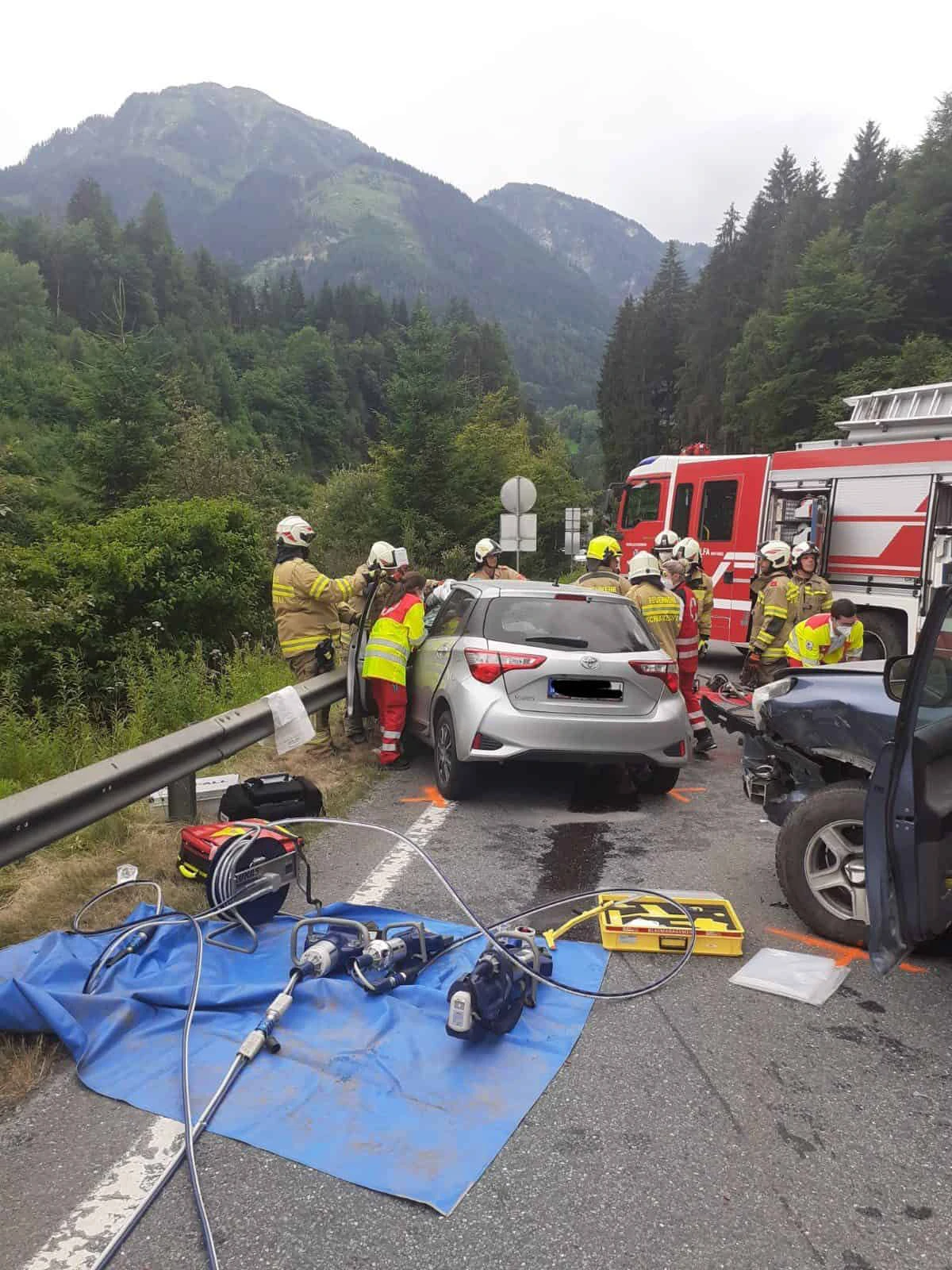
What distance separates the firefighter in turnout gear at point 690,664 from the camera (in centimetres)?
834

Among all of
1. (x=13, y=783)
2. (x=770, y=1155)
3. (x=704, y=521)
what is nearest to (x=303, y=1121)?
(x=770, y=1155)

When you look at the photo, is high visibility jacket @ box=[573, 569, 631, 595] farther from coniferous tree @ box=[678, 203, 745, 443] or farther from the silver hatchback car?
coniferous tree @ box=[678, 203, 745, 443]

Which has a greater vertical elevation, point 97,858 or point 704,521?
point 704,521

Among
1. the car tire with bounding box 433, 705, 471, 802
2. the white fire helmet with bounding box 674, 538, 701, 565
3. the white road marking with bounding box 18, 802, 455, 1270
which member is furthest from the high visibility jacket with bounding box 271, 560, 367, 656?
the white road marking with bounding box 18, 802, 455, 1270

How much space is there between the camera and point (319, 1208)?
7.90ft

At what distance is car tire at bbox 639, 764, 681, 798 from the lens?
676 cm

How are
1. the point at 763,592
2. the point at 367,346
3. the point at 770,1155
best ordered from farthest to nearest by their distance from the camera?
the point at 367,346
the point at 763,592
the point at 770,1155

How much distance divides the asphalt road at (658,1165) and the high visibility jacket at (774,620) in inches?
210

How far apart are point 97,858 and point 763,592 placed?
6591 millimetres

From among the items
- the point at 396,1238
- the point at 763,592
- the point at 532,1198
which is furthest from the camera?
the point at 763,592

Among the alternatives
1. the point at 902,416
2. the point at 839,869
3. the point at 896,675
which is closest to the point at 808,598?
the point at 902,416

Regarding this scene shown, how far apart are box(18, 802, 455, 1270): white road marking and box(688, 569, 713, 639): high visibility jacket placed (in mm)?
8446

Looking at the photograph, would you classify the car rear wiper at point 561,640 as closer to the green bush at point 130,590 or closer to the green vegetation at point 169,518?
the green vegetation at point 169,518

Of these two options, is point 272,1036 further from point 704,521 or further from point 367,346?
point 367,346
